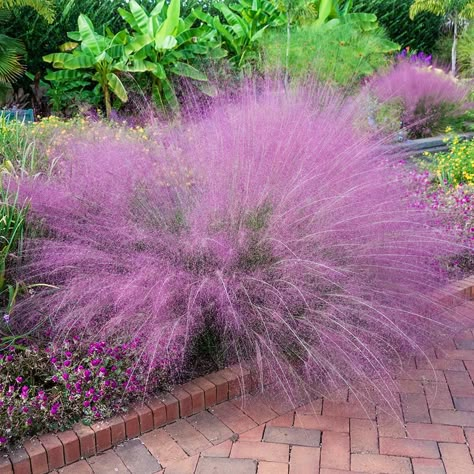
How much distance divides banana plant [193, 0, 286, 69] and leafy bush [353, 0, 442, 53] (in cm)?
Result: 433

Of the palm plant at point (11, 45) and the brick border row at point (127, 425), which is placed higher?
the palm plant at point (11, 45)

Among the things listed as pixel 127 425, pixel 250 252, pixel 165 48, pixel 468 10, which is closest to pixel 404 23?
pixel 468 10

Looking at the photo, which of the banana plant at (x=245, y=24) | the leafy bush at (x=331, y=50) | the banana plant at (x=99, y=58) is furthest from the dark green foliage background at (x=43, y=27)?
the leafy bush at (x=331, y=50)

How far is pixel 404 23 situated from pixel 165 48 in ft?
31.6

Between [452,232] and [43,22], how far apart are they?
8.59m

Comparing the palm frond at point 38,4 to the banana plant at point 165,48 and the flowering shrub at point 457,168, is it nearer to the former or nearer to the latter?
the banana plant at point 165,48

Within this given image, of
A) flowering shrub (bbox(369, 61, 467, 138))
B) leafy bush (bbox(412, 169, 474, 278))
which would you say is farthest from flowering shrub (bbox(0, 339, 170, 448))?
flowering shrub (bbox(369, 61, 467, 138))

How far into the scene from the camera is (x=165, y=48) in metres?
8.98

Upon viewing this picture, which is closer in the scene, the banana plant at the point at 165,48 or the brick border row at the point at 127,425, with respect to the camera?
the brick border row at the point at 127,425

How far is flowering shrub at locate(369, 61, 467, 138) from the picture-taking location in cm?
930

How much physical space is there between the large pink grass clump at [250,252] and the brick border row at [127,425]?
13 centimetres

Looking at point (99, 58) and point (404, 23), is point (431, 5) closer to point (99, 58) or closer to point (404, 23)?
point (404, 23)

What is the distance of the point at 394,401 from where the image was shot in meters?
2.92

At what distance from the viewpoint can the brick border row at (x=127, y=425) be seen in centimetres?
242
